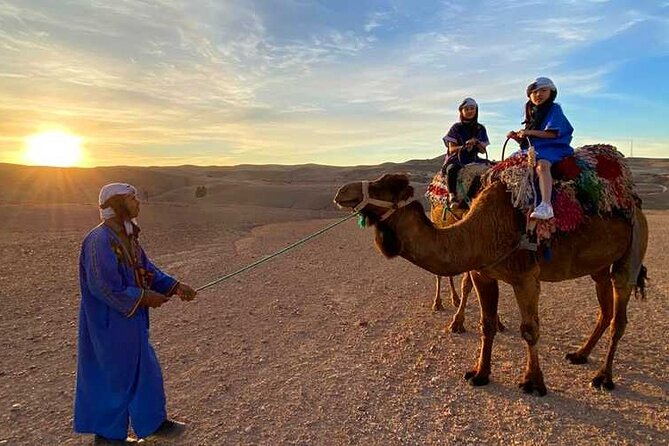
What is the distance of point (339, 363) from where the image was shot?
19.1ft

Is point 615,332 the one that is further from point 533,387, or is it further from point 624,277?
point 533,387

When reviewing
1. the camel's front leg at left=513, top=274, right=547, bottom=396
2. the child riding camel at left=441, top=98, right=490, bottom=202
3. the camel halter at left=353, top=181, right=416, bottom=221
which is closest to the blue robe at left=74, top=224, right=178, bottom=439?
the camel halter at left=353, top=181, right=416, bottom=221

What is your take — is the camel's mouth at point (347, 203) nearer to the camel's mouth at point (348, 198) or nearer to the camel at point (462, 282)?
the camel's mouth at point (348, 198)

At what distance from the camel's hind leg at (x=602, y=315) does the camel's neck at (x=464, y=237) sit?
6.16ft

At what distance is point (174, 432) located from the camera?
4.06 meters

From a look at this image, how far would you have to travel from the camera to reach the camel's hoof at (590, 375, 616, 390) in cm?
514

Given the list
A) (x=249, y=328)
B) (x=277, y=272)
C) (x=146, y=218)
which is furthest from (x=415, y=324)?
(x=146, y=218)

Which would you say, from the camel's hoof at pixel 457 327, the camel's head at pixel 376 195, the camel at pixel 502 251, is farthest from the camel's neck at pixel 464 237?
the camel's hoof at pixel 457 327

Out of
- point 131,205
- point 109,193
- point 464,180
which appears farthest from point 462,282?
point 109,193

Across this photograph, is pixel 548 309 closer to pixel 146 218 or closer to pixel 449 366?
pixel 449 366

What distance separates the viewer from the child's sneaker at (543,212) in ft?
15.0

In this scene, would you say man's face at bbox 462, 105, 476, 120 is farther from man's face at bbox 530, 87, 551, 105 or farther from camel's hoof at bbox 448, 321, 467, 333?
camel's hoof at bbox 448, 321, 467, 333

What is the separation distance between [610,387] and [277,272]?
7662 mm

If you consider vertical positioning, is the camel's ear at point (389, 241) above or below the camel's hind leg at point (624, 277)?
above
